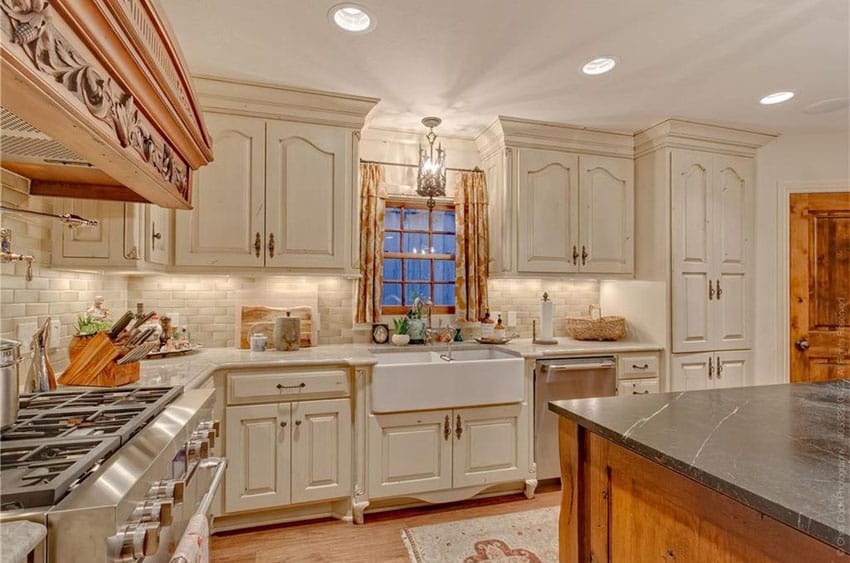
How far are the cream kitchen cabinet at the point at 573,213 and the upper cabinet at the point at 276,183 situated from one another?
4.03 feet

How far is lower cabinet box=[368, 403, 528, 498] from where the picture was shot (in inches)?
97.4

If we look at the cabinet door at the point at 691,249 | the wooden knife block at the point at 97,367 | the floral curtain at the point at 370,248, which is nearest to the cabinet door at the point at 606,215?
the cabinet door at the point at 691,249

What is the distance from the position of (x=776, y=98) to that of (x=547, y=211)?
4.99 ft

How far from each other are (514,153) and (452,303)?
1216 millimetres

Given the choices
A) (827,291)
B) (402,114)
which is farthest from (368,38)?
(827,291)

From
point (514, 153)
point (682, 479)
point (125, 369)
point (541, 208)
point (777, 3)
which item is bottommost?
point (682, 479)

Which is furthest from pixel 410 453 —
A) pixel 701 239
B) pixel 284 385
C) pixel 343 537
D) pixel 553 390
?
pixel 701 239

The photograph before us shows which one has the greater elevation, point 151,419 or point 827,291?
point 827,291

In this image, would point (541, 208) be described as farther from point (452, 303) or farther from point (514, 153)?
point (452, 303)

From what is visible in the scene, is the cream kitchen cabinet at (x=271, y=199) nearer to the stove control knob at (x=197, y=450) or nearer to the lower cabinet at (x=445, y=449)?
the lower cabinet at (x=445, y=449)

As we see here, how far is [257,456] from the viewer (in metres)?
2.31

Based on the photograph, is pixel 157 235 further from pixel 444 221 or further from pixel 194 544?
pixel 444 221

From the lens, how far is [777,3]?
1771 millimetres

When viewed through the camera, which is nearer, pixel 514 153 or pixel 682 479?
pixel 682 479
